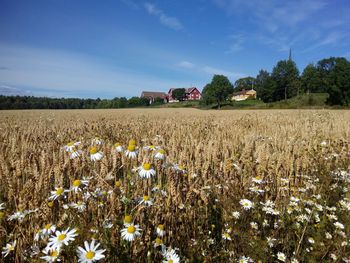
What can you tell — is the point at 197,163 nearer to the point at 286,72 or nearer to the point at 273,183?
the point at 273,183

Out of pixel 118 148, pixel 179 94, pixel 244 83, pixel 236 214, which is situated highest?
pixel 244 83

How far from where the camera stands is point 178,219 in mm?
2035

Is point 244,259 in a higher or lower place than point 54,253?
lower

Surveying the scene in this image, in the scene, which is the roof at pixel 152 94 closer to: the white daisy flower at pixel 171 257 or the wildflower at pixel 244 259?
the wildflower at pixel 244 259

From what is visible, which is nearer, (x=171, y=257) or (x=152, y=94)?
(x=171, y=257)

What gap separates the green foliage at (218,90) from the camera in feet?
270

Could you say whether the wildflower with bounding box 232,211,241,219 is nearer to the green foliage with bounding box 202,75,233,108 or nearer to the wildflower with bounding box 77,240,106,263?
the wildflower with bounding box 77,240,106,263

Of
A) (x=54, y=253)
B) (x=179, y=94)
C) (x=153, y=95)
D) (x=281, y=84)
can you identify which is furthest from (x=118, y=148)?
(x=153, y=95)

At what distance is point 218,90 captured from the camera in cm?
8194

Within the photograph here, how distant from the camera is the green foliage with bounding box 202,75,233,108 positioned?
8225 cm

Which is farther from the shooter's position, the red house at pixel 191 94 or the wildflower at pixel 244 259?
the red house at pixel 191 94

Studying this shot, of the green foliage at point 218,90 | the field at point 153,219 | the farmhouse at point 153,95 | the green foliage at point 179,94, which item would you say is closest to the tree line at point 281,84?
the green foliage at point 218,90

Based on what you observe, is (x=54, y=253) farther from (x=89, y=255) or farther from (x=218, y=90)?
(x=218, y=90)

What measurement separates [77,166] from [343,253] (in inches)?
105
